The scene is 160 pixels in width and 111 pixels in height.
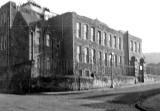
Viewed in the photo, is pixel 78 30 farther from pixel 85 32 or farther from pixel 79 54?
pixel 79 54

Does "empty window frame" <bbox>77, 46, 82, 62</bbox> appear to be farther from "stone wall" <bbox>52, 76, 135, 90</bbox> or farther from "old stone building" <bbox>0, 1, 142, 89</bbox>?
"stone wall" <bbox>52, 76, 135, 90</bbox>

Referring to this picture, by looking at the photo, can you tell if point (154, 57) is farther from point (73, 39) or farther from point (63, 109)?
point (63, 109)

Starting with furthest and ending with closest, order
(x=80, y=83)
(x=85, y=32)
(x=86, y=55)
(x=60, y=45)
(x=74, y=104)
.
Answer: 1. (x=85, y=32)
2. (x=86, y=55)
3. (x=60, y=45)
4. (x=80, y=83)
5. (x=74, y=104)

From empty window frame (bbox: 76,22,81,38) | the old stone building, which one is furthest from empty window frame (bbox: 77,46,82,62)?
empty window frame (bbox: 76,22,81,38)

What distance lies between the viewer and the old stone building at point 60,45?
31.9 m

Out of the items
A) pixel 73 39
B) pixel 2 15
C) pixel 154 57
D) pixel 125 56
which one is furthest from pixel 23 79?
pixel 154 57

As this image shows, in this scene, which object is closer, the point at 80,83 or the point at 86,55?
the point at 80,83

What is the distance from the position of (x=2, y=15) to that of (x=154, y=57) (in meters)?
72.2

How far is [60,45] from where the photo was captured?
35438mm

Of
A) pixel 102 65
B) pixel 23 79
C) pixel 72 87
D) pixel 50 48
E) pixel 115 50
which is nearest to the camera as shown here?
pixel 72 87

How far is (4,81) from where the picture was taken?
33469mm

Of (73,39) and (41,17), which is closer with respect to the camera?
(73,39)

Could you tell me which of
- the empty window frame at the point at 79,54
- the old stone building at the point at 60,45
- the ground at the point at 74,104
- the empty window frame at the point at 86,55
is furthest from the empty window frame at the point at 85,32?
the ground at the point at 74,104

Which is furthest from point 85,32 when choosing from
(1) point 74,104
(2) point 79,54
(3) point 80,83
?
(1) point 74,104
